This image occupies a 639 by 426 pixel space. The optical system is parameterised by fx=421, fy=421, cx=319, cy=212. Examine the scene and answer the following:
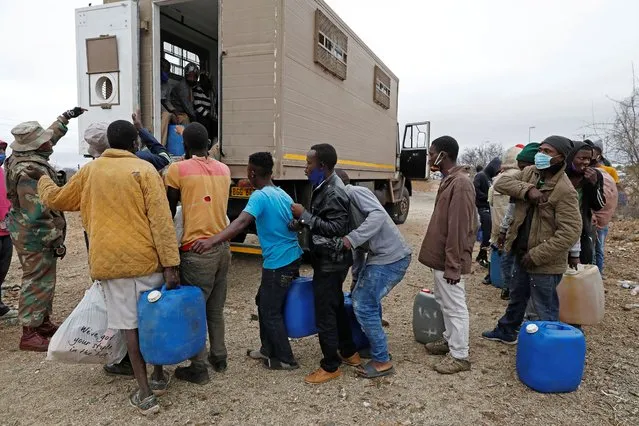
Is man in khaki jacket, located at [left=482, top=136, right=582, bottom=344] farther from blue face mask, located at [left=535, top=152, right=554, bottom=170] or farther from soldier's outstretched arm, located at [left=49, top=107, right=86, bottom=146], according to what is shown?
soldier's outstretched arm, located at [left=49, top=107, right=86, bottom=146]

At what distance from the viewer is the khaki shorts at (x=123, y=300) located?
8.14ft

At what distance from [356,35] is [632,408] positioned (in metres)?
6.21

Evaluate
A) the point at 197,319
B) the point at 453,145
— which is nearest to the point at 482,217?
the point at 453,145

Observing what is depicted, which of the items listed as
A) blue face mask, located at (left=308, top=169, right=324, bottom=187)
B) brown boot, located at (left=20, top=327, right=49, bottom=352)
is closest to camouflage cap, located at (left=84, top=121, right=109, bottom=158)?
blue face mask, located at (left=308, top=169, right=324, bottom=187)

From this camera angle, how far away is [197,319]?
2.59 meters

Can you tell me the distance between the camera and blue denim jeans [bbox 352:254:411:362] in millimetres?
2934

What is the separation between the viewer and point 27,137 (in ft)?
11.0

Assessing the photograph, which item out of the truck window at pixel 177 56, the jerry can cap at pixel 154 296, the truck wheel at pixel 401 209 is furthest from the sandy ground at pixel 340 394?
the truck wheel at pixel 401 209

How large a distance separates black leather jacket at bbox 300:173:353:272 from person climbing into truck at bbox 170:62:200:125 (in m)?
3.42

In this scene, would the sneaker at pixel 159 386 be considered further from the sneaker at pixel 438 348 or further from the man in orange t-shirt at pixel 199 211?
the sneaker at pixel 438 348

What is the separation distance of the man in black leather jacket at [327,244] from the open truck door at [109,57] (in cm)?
316

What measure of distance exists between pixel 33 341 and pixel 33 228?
2.99 feet

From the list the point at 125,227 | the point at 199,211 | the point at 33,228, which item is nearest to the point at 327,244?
the point at 199,211

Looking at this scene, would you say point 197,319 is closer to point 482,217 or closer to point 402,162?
point 482,217
